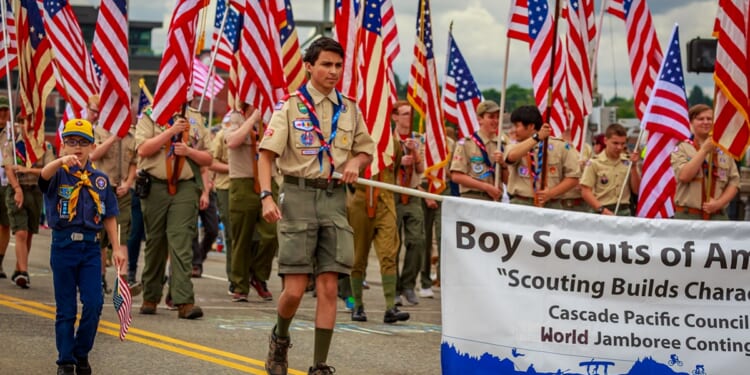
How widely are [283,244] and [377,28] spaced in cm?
453

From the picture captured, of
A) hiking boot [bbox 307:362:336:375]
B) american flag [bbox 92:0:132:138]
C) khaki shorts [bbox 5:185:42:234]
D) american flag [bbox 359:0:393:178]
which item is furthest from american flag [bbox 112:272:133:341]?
khaki shorts [bbox 5:185:42:234]

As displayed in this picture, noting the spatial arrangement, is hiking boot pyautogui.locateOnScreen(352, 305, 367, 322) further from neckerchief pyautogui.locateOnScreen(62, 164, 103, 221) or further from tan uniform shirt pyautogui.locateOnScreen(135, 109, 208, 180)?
neckerchief pyautogui.locateOnScreen(62, 164, 103, 221)

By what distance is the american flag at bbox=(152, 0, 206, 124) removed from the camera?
11609mm

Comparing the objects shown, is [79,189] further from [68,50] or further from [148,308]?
[68,50]

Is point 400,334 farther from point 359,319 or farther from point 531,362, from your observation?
point 531,362

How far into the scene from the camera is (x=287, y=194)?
8.39 m

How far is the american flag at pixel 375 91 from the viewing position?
39.1ft

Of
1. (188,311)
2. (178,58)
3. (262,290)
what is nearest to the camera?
(188,311)

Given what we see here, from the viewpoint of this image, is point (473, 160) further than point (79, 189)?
Yes

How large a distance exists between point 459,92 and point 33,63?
499 cm

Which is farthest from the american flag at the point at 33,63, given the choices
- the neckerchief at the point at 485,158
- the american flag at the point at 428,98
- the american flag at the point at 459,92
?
the american flag at the point at 459,92

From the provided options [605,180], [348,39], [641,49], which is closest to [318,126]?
[348,39]

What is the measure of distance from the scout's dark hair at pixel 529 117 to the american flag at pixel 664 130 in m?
0.97

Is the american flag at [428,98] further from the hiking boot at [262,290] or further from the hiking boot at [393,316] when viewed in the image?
the hiking boot at [262,290]
